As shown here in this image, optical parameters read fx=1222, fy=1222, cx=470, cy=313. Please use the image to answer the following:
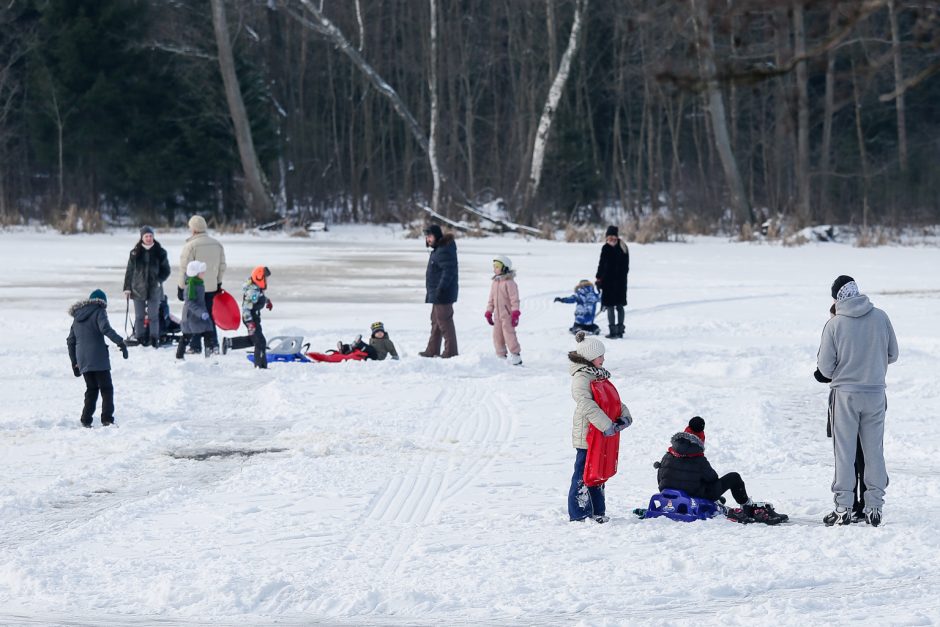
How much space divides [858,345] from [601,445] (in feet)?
5.45

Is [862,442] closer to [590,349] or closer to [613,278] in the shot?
[590,349]

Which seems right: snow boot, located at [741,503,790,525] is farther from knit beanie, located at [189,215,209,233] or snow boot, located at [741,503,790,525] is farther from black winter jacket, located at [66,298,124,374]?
knit beanie, located at [189,215,209,233]

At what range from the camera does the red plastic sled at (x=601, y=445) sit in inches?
291

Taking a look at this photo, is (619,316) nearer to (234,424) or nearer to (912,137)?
(234,424)

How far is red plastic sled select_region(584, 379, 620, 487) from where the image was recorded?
7402 mm

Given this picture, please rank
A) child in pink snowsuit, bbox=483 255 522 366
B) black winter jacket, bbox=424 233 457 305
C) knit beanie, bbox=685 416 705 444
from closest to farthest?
knit beanie, bbox=685 416 705 444
child in pink snowsuit, bbox=483 255 522 366
black winter jacket, bbox=424 233 457 305

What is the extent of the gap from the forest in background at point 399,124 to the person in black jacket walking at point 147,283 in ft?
72.0

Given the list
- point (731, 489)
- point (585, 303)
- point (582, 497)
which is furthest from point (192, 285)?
point (731, 489)

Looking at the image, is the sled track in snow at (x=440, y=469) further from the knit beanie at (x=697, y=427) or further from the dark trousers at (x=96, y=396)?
the dark trousers at (x=96, y=396)

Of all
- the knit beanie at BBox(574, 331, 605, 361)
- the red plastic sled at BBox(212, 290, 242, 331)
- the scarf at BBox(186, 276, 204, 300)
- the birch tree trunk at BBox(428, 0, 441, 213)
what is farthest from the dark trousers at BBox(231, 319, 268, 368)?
the birch tree trunk at BBox(428, 0, 441, 213)

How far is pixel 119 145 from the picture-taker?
41969 millimetres

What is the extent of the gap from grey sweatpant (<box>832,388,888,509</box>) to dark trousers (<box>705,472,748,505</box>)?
1.82 ft

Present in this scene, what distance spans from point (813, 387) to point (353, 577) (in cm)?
759

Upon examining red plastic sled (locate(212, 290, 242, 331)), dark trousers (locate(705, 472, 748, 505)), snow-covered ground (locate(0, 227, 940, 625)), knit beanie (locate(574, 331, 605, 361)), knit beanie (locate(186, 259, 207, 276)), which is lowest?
snow-covered ground (locate(0, 227, 940, 625))
